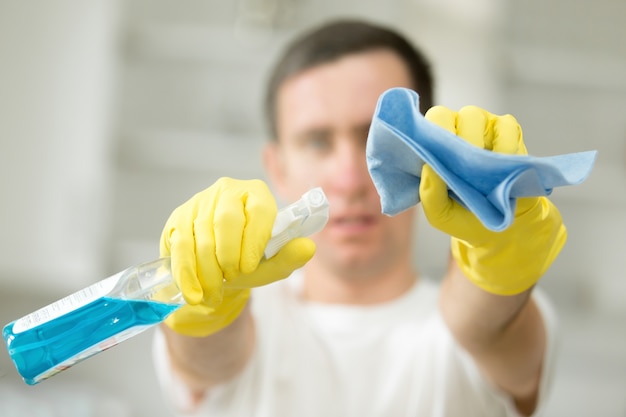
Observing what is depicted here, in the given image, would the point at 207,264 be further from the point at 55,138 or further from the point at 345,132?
the point at 55,138

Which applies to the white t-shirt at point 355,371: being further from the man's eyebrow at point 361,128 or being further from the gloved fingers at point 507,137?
the gloved fingers at point 507,137

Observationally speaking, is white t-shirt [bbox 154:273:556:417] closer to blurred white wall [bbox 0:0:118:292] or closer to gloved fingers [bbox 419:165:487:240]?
gloved fingers [bbox 419:165:487:240]

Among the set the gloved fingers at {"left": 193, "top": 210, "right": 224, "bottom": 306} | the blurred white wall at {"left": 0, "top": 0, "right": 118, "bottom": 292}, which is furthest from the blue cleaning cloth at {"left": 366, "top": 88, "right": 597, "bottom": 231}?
the blurred white wall at {"left": 0, "top": 0, "right": 118, "bottom": 292}

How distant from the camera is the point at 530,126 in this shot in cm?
181

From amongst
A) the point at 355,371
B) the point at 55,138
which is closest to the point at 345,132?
the point at 355,371

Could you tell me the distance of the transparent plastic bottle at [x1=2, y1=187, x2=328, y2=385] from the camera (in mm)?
541

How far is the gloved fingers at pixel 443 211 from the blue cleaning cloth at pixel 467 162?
0.01 m

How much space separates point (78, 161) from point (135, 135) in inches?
8.2

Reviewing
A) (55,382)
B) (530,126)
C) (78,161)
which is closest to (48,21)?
(78,161)

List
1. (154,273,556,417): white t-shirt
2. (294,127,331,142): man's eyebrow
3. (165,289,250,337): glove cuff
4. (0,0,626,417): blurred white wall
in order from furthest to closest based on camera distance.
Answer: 1. (0,0,626,417): blurred white wall
2. (294,127,331,142): man's eyebrow
3. (154,273,556,417): white t-shirt
4. (165,289,250,337): glove cuff

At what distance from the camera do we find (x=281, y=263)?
1.91 feet

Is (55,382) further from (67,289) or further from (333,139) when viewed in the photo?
(333,139)

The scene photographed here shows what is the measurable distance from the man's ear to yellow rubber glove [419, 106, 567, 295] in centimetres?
62

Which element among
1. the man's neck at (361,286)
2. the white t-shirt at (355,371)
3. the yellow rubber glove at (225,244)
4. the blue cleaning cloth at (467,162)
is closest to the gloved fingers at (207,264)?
the yellow rubber glove at (225,244)
